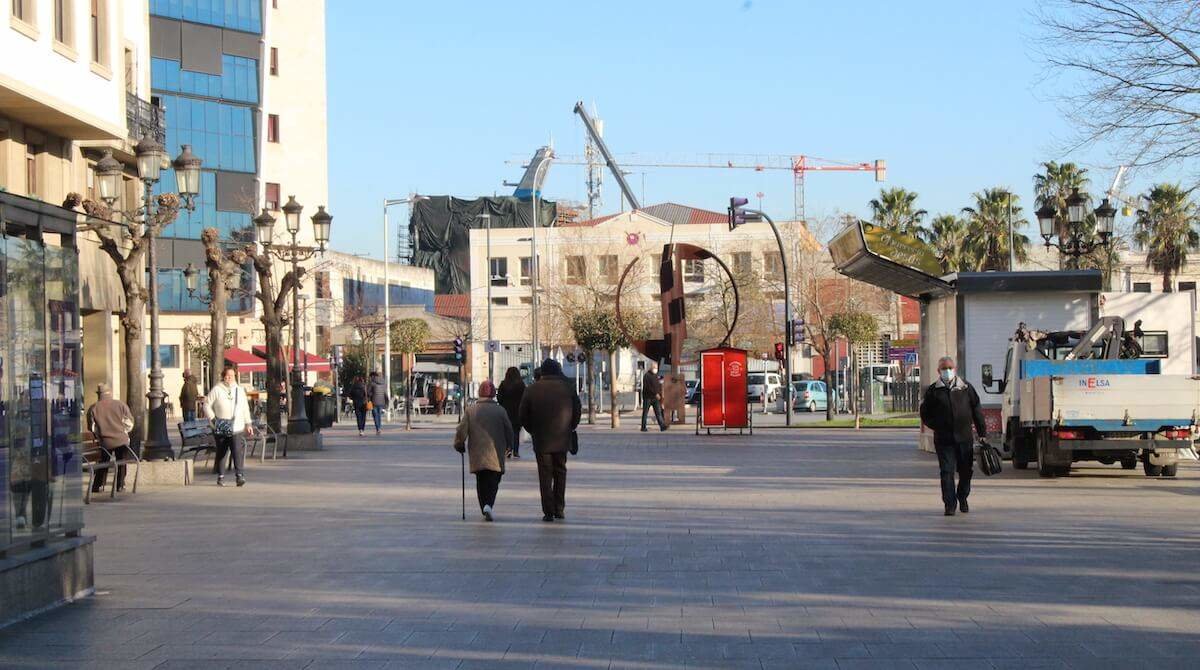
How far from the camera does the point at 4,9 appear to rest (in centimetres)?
2441

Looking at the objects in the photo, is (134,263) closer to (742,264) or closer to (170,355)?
(170,355)

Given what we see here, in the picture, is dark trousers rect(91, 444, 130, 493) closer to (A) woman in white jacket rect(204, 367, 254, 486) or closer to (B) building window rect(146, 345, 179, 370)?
(A) woman in white jacket rect(204, 367, 254, 486)

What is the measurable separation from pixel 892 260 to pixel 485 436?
41.9 ft

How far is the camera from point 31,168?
94.6 ft

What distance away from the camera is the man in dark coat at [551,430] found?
1577 cm

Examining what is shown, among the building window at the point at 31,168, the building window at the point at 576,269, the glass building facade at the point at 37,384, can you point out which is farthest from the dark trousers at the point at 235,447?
the building window at the point at 576,269

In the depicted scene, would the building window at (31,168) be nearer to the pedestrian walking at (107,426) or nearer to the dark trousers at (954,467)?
the pedestrian walking at (107,426)

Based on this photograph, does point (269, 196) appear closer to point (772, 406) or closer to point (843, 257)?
point (772, 406)

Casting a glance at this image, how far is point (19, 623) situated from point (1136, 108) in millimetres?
18084

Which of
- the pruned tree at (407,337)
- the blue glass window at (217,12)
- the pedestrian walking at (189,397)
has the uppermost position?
the blue glass window at (217,12)

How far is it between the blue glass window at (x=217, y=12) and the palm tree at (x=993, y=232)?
3182 centimetres

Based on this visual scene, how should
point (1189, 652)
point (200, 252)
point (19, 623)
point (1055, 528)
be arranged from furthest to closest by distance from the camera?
point (200, 252) < point (1055, 528) < point (19, 623) < point (1189, 652)

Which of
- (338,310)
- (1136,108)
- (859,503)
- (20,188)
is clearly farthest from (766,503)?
(338,310)

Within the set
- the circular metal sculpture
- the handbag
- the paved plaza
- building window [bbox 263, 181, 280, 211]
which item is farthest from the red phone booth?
building window [bbox 263, 181, 280, 211]
